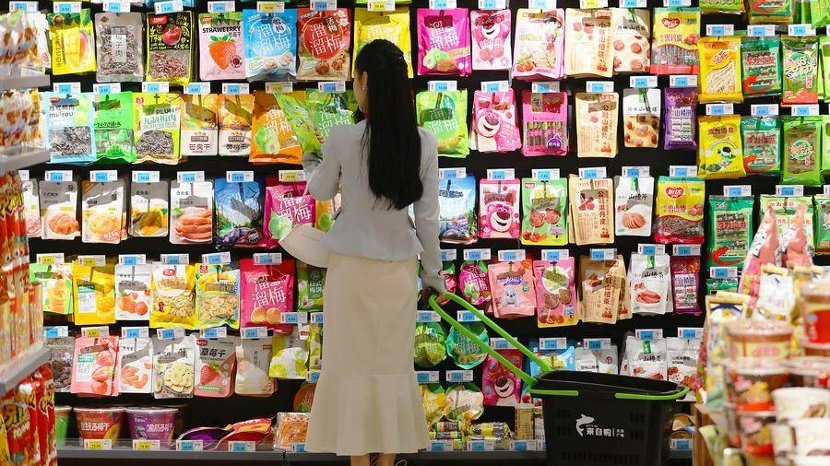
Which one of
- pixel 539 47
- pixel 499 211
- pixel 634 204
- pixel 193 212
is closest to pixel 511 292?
pixel 499 211

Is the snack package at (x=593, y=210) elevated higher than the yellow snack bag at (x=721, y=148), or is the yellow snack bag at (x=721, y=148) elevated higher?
the yellow snack bag at (x=721, y=148)

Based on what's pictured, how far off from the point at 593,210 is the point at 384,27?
1.44m

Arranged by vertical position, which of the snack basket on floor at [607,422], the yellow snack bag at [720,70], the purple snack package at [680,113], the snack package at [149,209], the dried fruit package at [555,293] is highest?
the yellow snack bag at [720,70]

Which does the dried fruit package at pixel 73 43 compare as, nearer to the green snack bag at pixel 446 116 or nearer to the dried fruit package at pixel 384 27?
the dried fruit package at pixel 384 27

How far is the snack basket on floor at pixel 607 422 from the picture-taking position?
3857 mm

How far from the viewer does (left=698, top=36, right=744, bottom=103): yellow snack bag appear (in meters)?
5.05

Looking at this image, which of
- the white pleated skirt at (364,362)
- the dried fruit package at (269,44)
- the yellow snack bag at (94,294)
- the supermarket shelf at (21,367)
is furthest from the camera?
the yellow snack bag at (94,294)

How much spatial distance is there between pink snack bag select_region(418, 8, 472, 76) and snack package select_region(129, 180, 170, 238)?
4.98 feet

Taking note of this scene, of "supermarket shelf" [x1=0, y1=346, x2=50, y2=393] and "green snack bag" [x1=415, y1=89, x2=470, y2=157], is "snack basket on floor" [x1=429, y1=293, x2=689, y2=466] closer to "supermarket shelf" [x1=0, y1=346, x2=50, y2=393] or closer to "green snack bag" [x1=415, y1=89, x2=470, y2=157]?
"green snack bag" [x1=415, y1=89, x2=470, y2=157]

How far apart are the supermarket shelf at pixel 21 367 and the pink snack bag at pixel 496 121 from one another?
2599mm

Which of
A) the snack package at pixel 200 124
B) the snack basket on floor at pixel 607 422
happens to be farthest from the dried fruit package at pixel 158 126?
the snack basket on floor at pixel 607 422

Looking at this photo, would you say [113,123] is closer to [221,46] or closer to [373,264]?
[221,46]

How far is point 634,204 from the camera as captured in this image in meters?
5.11

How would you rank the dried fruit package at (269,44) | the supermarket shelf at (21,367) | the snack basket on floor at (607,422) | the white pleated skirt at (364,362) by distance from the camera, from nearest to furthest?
the supermarket shelf at (21,367), the snack basket on floor at (607,422), the white pleated skirt at (364,362), the dried fruit package at (269,44)
